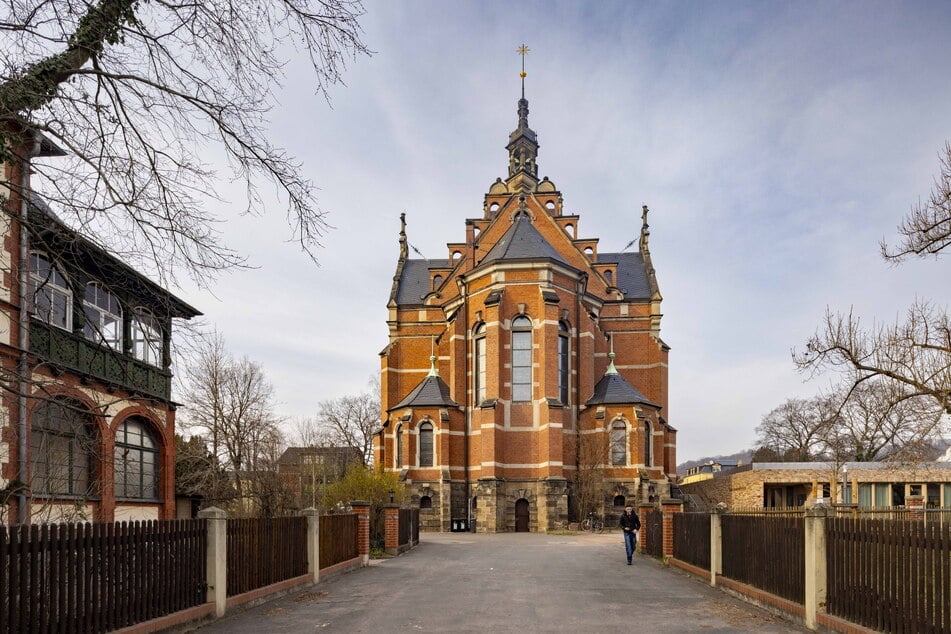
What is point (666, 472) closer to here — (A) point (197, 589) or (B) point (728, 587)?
(B) point (728, 587)

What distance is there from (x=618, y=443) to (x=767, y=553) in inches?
1201

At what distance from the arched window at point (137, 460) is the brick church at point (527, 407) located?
62.5ft

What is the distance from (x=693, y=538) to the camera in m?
17.5

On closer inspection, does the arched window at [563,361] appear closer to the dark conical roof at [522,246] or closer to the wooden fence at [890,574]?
the dark conical roof at [522,246]

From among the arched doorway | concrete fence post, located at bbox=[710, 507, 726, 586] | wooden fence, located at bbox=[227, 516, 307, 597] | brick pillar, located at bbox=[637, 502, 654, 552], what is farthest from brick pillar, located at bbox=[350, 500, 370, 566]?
the arched doorway

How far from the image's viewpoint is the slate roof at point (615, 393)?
42781 mm

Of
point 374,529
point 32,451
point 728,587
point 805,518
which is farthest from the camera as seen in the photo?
point 374,529

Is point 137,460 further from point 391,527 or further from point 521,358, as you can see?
point 521,358

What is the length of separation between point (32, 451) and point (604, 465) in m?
30.1

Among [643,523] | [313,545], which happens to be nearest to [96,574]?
[313,545]

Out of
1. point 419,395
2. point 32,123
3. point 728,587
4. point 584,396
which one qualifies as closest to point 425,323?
point 419,395

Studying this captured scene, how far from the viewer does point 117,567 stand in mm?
9102

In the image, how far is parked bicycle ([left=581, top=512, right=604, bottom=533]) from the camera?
39.5 meters

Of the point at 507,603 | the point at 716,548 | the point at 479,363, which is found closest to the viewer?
the point at 507,603
